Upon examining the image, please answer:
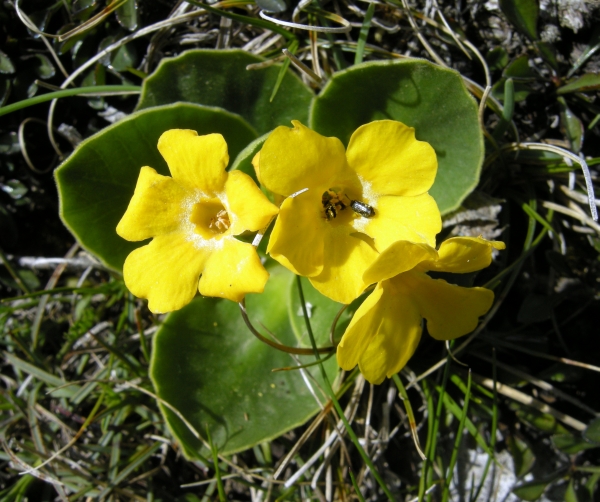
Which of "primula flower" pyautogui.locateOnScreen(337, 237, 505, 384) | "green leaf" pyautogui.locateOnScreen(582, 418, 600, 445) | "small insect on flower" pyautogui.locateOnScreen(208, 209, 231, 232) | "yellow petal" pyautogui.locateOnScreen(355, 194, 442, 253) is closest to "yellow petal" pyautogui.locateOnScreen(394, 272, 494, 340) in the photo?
"primula flower" pyautogui.locateOnScreen(337, 237, 505, 384)

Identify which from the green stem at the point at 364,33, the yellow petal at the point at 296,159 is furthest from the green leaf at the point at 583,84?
the yellow petal at the point at 296,159

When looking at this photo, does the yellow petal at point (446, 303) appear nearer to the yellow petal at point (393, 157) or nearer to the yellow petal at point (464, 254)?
the yellow petal at point (464, 254)

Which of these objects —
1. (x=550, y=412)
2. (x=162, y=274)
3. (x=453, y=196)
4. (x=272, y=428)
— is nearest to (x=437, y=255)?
(x=453, y=196)

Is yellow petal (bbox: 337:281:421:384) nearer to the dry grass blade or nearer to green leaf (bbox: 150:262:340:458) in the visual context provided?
green leaf (bbox: 150:262:340:458)

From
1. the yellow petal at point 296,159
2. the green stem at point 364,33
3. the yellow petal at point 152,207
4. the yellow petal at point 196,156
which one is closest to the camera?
the yellow petal at point 296,159

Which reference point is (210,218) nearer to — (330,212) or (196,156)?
(196,156)

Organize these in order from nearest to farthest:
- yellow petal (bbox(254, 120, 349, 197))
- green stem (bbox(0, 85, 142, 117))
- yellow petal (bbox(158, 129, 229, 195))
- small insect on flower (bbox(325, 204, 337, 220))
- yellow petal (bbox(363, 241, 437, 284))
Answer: yellow petal (bbox(363, 241, 437, 284))
yellow petal (bbox(254, 120, 349, 197))
yellow petal (bbox(158, 129, 229, 195))
small insect on flower (bbox(325, 204, 337, 220))
green stem (bbox(0, 85, 142, 117))
